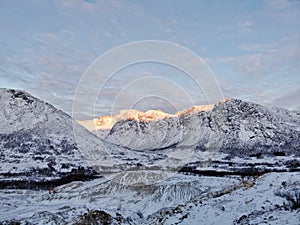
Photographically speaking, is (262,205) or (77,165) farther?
(77,165)

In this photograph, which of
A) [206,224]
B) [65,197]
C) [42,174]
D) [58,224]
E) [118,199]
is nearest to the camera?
[206,224]

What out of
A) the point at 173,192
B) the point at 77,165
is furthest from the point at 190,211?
the point at 77,165

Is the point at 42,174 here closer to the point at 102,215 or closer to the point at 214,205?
the point at 102,215

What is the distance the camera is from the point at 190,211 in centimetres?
2439

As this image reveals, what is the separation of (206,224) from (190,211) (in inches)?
143

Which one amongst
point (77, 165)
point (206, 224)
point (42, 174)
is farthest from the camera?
point (77, 165)

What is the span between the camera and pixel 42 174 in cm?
16275

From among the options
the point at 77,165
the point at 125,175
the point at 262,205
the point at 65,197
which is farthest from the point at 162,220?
the point at 77,165

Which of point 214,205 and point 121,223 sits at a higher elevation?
point 214,205

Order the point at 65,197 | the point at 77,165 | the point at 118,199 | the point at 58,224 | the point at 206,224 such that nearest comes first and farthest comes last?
the point at 206,224 → the point at 58,224 → the point at 118,199 → the point at 65,197 → the point at 77,165

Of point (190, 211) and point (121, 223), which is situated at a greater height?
point (190, 211)

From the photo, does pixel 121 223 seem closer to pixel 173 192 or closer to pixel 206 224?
pixel 206 224

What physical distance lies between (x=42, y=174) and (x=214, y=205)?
504 feet

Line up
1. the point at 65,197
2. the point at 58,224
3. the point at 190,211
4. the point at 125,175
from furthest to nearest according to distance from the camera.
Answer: the point at 125,175, the point at 65,197, the point at 58,224, the point at 190,211
